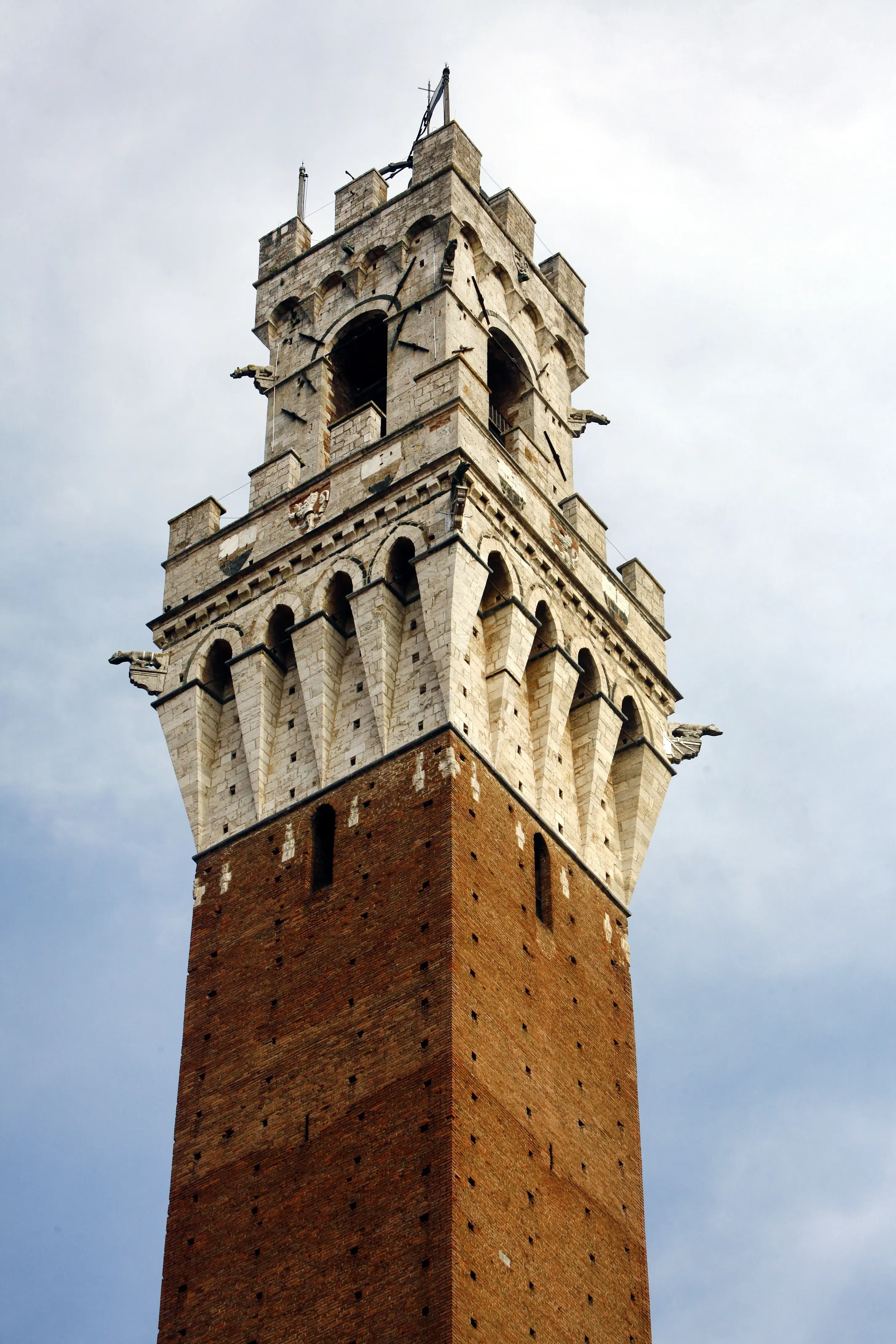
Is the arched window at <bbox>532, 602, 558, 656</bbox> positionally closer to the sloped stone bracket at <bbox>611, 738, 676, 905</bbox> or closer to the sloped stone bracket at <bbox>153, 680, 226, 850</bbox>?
the sloped stone bracket at <bbox>611, 738, 676, 905</bbox>

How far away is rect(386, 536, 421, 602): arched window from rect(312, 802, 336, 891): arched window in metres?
4.05

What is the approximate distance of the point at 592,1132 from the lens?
37.1 m

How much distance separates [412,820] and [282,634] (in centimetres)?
616

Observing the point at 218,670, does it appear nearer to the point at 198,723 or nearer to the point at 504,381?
the point at 198,723

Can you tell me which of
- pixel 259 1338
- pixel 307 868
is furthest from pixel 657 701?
pixel 259 1338

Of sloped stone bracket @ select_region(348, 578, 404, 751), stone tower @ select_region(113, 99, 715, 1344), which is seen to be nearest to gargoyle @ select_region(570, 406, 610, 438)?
stone tower @ select_region(113, 99, 715, 1344)

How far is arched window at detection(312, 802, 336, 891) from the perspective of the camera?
125 feet

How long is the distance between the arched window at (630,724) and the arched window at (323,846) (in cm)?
718

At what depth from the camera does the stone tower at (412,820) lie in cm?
3350

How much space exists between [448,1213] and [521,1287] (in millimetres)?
1976

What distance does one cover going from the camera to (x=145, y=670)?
42562 millimetres

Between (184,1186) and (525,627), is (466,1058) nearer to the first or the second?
(184,1186)

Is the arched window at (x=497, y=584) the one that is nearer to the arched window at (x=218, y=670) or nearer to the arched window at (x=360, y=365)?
the arched window at (x=218, y=670)

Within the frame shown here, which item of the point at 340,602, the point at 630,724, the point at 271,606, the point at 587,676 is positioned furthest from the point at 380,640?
the point at 630,724
